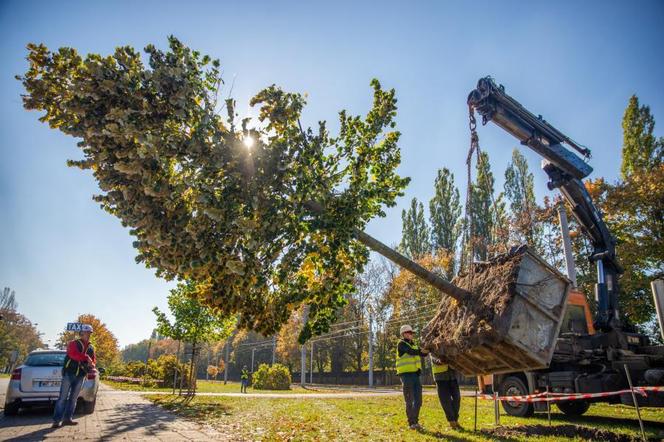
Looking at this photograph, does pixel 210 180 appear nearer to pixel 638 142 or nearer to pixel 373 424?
pixel 373 424

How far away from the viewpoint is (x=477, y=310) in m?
6.34

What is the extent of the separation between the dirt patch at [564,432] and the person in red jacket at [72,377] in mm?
7495

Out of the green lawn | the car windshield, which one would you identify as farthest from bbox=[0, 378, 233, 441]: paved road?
the car windshield

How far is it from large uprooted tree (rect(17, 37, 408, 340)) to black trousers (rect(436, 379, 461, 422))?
311 centimetres

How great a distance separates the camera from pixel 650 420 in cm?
800

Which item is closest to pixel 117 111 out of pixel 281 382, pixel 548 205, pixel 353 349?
pixel 281 382

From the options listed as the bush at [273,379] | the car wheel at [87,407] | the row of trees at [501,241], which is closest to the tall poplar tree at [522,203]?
the row of trees at [501,241]

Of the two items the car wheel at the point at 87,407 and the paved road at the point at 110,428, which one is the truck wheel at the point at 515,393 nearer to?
the paved road at the point at 110,428

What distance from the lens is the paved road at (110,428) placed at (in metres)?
6.06

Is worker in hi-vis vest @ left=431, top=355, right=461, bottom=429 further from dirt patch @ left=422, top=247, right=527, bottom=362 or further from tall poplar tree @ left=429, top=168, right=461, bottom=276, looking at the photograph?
tall poplar tree @ left=429, top=168, right=461, bottom=276

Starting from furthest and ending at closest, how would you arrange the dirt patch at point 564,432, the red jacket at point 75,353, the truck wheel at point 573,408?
the truck wheel at point 573,408 → the red jacket at point 75,353 → the dirt patch at point 564,432

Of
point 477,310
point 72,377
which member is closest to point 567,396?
point 477,310

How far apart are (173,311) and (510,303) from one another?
14235mm

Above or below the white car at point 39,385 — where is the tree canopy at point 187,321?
above
